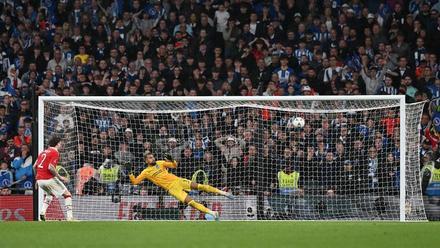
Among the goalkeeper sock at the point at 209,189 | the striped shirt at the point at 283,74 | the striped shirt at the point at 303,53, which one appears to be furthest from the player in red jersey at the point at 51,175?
the striped shirt at the point at 303,53

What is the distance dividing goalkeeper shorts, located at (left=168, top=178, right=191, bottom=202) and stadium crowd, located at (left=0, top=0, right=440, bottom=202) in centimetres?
71

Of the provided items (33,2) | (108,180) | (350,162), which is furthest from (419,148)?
(33,2)

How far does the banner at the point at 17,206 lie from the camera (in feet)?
64.6

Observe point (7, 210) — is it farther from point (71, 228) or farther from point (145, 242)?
point (145, 242)

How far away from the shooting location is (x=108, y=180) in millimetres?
19391

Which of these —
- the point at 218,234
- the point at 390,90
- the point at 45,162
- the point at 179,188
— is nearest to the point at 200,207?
the point at 179,188

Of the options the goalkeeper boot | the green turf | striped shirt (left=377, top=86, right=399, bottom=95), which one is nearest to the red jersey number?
the green turf

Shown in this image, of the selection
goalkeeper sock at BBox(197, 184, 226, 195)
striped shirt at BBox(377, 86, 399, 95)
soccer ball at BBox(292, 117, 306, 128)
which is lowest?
goalkeeper sock at BBox(197, 184, 226, 195)

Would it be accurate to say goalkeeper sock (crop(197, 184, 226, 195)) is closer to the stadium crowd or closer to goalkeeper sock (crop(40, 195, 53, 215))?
the stadium crowd

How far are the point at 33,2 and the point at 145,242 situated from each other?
1385 cm

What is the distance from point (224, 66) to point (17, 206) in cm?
578

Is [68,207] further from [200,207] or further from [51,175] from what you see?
[200,207]

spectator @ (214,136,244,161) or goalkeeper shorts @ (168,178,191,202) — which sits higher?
spectator @ (214,136,244,161)

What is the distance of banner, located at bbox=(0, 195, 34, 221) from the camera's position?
1969 centimetres
